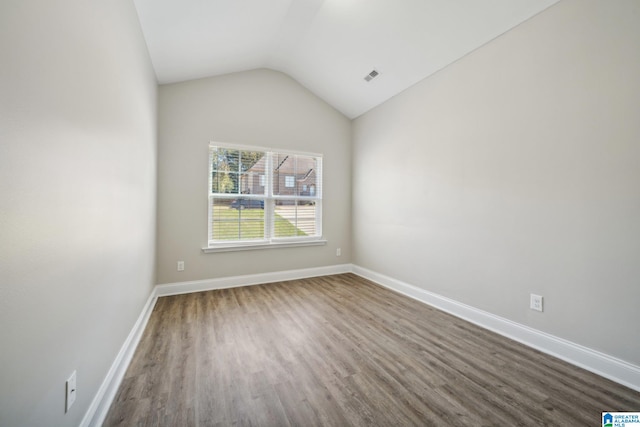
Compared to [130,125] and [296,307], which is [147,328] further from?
[130,125]

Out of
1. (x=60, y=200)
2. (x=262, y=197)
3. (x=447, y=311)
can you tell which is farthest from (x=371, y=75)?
(x=60, y=200)

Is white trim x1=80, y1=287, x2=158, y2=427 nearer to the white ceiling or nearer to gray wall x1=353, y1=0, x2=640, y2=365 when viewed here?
the white ceiling

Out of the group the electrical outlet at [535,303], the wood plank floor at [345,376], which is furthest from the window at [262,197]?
the electrical outlet at [535,303]

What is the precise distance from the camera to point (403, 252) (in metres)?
3.46

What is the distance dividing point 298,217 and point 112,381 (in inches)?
115

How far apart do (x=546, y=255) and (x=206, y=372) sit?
8.85 feet

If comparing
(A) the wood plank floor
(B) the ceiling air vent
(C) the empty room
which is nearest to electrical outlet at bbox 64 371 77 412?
(C) the empty room

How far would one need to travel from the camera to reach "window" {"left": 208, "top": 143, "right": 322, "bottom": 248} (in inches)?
143

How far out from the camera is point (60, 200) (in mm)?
983

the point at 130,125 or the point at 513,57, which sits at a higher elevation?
the point at 513,57

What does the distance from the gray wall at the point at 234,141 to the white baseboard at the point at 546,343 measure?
1.90 metres

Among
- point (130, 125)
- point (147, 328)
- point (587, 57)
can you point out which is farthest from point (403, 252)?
point (130, 125)

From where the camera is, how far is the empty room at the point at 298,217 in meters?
1.00

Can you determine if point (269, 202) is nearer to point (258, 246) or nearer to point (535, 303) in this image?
point (258, 246)
